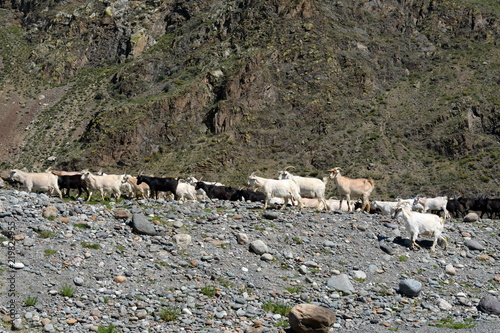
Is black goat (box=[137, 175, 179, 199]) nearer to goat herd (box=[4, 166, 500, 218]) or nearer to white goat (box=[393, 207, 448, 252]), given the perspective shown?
goat herd (box=[4, 166, 500, 218])

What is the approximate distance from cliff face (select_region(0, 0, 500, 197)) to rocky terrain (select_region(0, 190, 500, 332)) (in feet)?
117

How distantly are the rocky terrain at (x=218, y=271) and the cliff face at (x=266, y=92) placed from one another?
35.5 meters

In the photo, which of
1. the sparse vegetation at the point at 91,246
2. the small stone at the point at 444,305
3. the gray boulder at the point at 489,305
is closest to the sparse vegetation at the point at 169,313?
the sparse vegetation at the point at 91,246

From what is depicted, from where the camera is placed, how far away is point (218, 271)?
13.8 m

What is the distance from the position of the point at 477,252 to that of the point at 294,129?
48.2 m

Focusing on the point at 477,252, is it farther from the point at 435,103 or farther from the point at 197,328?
the point at 435,103

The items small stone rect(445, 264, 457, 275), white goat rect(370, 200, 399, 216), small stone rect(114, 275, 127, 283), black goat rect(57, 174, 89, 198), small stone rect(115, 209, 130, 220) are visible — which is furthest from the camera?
white goat rect(370, 200, 399, 216)

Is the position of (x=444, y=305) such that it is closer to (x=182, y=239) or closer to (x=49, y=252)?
(x=182, y=239)

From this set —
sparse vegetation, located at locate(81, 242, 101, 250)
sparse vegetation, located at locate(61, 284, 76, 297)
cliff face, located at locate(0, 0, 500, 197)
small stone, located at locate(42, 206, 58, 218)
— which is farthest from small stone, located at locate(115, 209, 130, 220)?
cliff face, located at locate(0, 0, 500, 197)

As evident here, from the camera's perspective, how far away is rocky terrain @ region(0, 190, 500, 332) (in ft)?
37.4

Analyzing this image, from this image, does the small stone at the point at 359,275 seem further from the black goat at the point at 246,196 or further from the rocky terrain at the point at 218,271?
the black goat at the point at 246,196

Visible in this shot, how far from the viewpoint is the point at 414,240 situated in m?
17.3

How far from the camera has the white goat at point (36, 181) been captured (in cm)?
2108

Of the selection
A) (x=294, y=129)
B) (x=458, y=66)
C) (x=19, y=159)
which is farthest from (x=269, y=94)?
(x=19, y=159)
